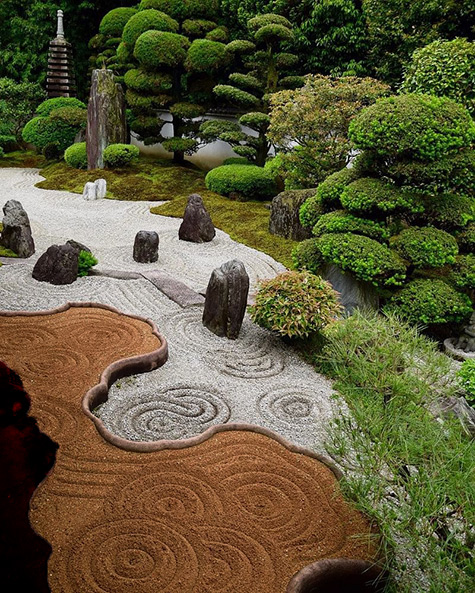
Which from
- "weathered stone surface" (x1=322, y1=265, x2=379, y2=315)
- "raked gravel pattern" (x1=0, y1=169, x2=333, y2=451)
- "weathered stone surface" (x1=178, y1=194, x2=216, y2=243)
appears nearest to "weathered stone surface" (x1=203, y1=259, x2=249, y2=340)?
"raked gravel pattern" (x1=0, y1=169, x2=333, y2=451)

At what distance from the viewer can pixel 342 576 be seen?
3277 millimetres

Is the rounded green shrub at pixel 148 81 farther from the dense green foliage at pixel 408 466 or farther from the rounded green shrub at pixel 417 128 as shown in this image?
the dense green foliage at pixel 408 466

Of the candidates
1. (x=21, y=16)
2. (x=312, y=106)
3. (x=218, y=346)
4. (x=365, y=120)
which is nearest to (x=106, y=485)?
(x=218, y=346)

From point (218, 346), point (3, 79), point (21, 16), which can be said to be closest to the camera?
point (218, 346)

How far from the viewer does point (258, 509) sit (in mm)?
3768

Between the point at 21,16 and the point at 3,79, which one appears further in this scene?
the point at 21,16

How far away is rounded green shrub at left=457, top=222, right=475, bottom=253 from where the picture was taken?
24.4 feet

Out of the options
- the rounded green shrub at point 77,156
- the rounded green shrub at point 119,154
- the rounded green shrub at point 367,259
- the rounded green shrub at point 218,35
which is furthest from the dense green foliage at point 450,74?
the rounded green shrub at point 77,156

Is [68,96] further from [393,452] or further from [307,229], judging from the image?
[393,452]

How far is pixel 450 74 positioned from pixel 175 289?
4960 mm

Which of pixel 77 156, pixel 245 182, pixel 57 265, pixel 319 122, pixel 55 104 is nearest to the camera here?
pixel 57 265

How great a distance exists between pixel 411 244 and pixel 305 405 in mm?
2812

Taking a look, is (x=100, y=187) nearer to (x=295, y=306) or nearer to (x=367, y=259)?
(x=367, y=259)

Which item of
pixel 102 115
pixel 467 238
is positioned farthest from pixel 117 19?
pixel 467 238
